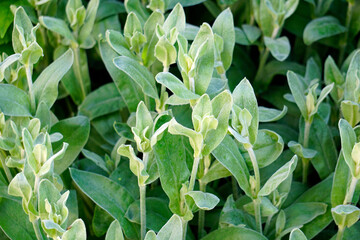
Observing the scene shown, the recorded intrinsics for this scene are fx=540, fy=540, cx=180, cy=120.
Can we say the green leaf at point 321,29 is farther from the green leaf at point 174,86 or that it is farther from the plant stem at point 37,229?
the plant stem at point 37,229

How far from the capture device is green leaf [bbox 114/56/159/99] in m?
0.81

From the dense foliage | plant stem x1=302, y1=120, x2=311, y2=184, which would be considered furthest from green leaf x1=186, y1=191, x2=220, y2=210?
plant stem x1=302, y1=120, x2=311, y2=184

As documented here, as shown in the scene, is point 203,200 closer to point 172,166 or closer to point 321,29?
point 172,166

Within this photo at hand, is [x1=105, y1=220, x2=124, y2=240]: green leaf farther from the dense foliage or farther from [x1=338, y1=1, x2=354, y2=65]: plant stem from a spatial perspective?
[x1=338, y1=1, x2=354, y2=65]: plant stem

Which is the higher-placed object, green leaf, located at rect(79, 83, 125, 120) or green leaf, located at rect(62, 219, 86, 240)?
green leaf, located at rect(62, 219, 86, 240)

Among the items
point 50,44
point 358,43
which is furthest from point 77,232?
point 358,43

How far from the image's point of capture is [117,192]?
2.82ft

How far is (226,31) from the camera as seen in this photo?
37.7 inches

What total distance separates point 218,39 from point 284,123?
0.34 meters

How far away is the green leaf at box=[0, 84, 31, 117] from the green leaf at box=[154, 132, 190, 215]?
0.24 meters

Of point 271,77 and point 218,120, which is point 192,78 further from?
point 271,77

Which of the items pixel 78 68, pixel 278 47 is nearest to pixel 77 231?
pixel 78 68

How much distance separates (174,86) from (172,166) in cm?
12

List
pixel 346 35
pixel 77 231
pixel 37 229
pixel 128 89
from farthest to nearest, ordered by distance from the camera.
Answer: pixel 346 35
pixel 128 89
pixel 37 229
pixel 77 231
